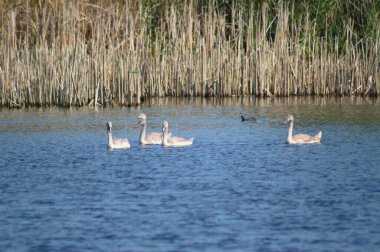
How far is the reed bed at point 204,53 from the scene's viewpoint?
23703mm

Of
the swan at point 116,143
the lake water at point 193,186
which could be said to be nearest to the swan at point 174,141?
the lake water at point 193,186

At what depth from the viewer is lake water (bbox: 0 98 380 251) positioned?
9.85m

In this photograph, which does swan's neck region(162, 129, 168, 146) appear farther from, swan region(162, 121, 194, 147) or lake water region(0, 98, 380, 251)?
lake water region(0, 98, 380, 251)

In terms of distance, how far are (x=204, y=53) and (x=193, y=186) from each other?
12.6 metres

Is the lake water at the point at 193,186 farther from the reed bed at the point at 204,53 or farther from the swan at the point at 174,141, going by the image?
the reed bed at the point at 204,53

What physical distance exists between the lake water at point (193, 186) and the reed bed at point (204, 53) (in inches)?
103

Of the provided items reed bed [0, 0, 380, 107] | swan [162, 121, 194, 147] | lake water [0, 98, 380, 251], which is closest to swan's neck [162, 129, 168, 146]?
swan [162, 121, 194, 147]

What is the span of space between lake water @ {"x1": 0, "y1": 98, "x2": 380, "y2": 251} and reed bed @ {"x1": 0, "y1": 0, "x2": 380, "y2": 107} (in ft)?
A: 8.61

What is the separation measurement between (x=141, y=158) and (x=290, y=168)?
2826 mm

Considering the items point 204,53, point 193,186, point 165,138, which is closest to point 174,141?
point 165,138

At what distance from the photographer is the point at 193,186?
12758 millimetres

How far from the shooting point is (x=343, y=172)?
13.9m

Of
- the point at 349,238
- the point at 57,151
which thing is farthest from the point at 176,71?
the point at 349,238

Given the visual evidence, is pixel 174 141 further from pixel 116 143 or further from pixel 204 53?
pixel 204 53
